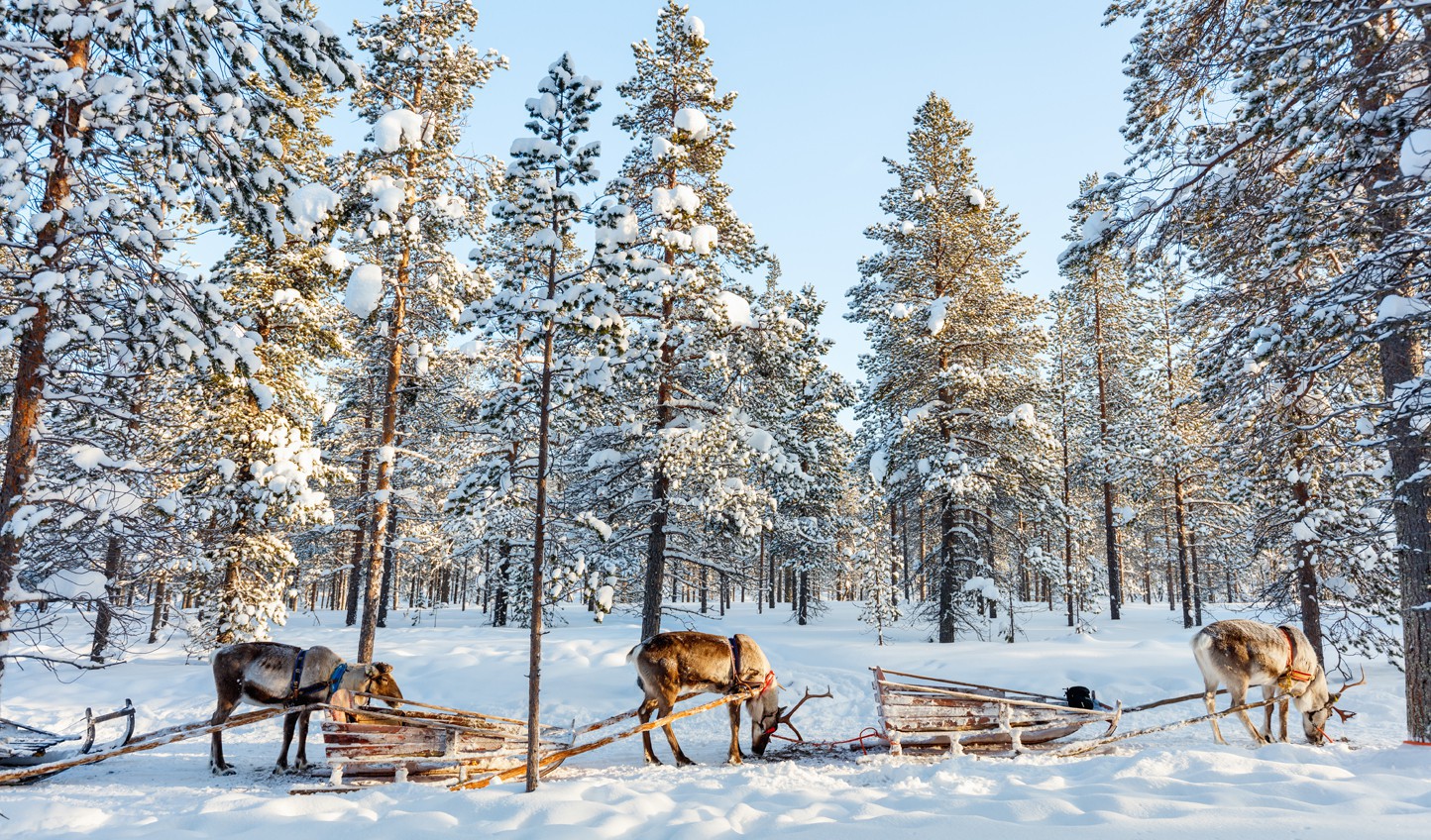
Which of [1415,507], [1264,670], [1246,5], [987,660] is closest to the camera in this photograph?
[1246,5]

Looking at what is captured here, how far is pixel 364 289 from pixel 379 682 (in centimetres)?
722

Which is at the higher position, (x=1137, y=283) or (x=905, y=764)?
(x=1137, y=283)

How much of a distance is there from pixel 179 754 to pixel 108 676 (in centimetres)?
754

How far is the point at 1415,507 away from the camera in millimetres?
8133

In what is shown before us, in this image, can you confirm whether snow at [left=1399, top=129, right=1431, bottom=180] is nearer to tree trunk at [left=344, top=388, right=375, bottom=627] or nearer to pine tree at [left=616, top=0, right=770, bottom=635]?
pine tree at [left=616, top=0, right=770, bottom=635]

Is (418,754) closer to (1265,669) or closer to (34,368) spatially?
(34,368)

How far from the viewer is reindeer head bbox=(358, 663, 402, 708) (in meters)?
9.31

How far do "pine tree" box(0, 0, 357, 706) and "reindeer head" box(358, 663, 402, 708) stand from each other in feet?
12.4

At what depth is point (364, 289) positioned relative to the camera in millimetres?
12578

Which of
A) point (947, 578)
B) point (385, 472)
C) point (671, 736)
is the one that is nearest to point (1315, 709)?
point (671, 736)

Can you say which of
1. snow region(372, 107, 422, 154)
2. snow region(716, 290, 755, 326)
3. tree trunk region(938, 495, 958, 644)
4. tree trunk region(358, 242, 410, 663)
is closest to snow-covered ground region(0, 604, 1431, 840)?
tree trunk region(358, 242, 410, 663)

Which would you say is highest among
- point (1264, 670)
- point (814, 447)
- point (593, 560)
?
point (814, 447)

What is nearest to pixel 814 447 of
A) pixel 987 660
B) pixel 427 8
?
pixel 987 660

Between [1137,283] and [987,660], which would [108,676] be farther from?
[1137,283]
